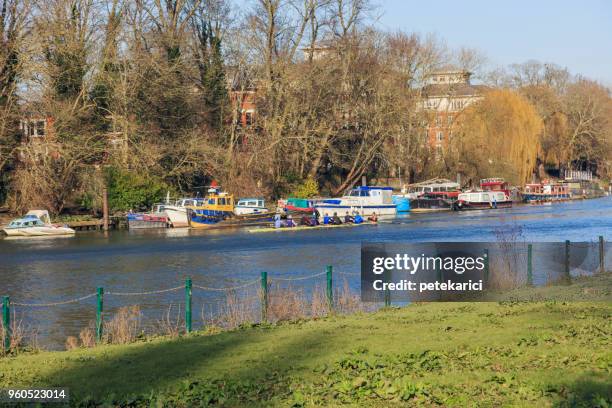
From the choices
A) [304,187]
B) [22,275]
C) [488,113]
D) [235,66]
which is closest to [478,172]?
[488,113]

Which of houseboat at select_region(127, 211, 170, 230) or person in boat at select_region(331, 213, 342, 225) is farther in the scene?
person in boat at select_region(331, 213, 342, 225)

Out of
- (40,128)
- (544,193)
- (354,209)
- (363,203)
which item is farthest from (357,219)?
(544,193)

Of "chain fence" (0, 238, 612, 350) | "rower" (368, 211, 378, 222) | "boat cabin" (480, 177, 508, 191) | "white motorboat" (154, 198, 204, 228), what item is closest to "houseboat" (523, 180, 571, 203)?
"boat cabin" (480, 177, 508, 191)

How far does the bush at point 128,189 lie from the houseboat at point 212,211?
426cm

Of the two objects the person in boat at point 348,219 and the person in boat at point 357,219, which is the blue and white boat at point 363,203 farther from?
the person in boat at point 348,219

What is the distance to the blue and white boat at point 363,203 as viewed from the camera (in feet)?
285

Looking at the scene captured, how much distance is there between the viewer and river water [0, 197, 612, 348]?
34.7 metres

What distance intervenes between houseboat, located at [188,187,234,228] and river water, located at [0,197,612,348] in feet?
10.4

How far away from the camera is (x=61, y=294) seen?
3991 cm

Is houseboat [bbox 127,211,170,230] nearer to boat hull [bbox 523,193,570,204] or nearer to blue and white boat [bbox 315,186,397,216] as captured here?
blue and white boat [bbox 315,186,397,216]

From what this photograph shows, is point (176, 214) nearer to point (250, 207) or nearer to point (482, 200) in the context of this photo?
point (250, 207)

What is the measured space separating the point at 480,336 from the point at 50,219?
6271 centimetres

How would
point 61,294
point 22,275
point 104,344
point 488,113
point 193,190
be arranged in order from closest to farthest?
point 104,344 → point 61,294 → point 22,275 → point 193,190 → point 488,113

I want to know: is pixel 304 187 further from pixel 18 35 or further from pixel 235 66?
pixel 18 35
